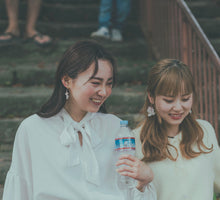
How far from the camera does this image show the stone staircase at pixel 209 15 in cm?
582

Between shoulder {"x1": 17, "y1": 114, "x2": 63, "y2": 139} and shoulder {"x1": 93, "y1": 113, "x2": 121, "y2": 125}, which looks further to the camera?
shoulder {"x1": 93, "y1": 113, "x2": 121, "y2": 125}

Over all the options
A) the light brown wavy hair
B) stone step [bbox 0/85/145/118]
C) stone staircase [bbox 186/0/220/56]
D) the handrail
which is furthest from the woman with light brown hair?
stone staircase [bbox 186/0/220/56]

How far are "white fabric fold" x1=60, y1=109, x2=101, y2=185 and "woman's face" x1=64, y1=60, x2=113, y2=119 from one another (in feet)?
0.38

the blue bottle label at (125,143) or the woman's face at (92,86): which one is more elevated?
the woman's face at (92,86)

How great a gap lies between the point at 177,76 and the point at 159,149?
0.50m

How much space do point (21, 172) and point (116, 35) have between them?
3442 mm

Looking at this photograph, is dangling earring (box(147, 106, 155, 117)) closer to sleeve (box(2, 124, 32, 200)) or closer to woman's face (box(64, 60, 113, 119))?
woman's face (box(64, 60, 113, 119))

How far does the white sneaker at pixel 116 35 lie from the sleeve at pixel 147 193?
3.32m

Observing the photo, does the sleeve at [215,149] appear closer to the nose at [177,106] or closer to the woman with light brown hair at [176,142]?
the woman with light brown hair at [176,142]

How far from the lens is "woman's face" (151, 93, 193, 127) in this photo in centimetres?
245

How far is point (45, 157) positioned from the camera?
237 cm

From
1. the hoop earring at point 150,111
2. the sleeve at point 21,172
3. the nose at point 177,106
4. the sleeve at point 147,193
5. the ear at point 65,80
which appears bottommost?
the sleeve at point 147,193

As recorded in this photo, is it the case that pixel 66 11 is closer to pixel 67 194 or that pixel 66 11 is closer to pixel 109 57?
pixel 109 57

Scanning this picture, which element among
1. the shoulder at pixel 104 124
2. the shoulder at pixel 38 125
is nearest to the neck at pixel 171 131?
the shoulder at pixel 104 124
